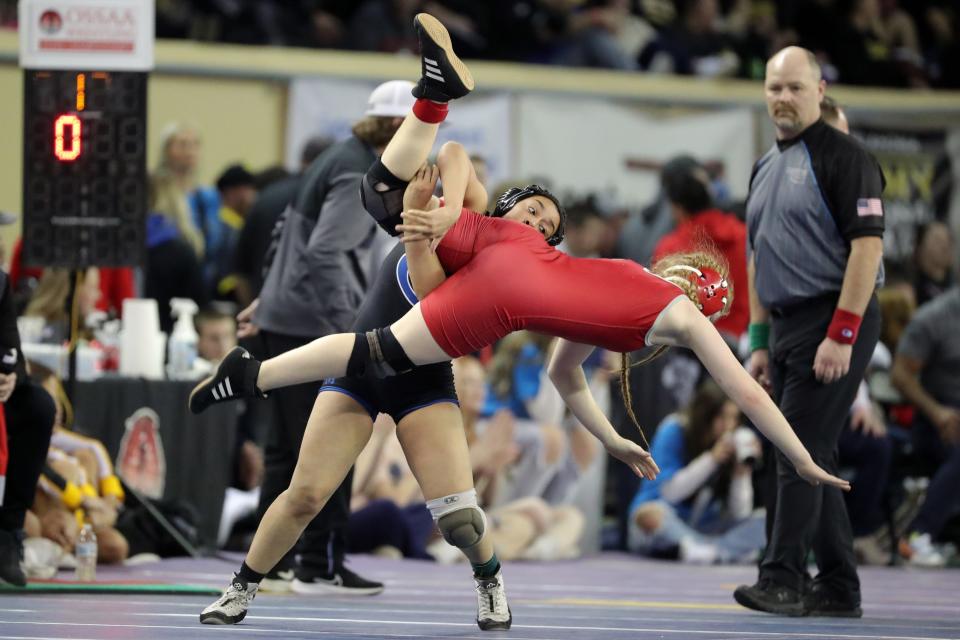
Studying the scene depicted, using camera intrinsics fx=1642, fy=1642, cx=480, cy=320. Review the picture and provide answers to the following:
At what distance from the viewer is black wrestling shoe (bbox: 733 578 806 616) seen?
5.87m

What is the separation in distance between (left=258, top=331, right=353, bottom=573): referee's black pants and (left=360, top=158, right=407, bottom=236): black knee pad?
1688mm

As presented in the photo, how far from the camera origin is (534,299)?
15.6 ft

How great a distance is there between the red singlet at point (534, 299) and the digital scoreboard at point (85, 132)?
3.12m

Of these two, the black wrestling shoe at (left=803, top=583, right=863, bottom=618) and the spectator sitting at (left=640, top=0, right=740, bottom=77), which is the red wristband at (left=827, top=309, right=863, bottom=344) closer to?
the black wrestling shoe at (left=803, top=583, right=863, bottom=618)

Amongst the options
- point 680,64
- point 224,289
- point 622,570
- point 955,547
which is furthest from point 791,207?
point 680,64

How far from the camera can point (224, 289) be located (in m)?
10.3

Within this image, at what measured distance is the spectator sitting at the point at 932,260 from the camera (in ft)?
37.8

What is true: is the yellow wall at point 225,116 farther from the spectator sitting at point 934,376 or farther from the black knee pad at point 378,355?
the black knee pad at point 378,355

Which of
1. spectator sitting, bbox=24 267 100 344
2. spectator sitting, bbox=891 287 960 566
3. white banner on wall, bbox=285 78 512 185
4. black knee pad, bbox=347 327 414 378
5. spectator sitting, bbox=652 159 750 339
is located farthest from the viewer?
white banner on wall, bbox=285 78 512 185

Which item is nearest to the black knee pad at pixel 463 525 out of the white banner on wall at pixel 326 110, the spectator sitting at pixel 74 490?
the spectator sitting at pixel 74 490

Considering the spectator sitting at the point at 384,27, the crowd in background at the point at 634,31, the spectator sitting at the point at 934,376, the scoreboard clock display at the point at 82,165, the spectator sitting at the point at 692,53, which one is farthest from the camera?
the spectator sitting at the point at 692,53

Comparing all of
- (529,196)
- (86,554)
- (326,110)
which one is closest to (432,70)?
(529,196)

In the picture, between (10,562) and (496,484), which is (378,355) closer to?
(10,562)

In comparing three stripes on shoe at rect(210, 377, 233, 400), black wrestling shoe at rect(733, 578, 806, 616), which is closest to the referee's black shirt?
black wrestling shoe at rect(733, 578, 806, 616)
